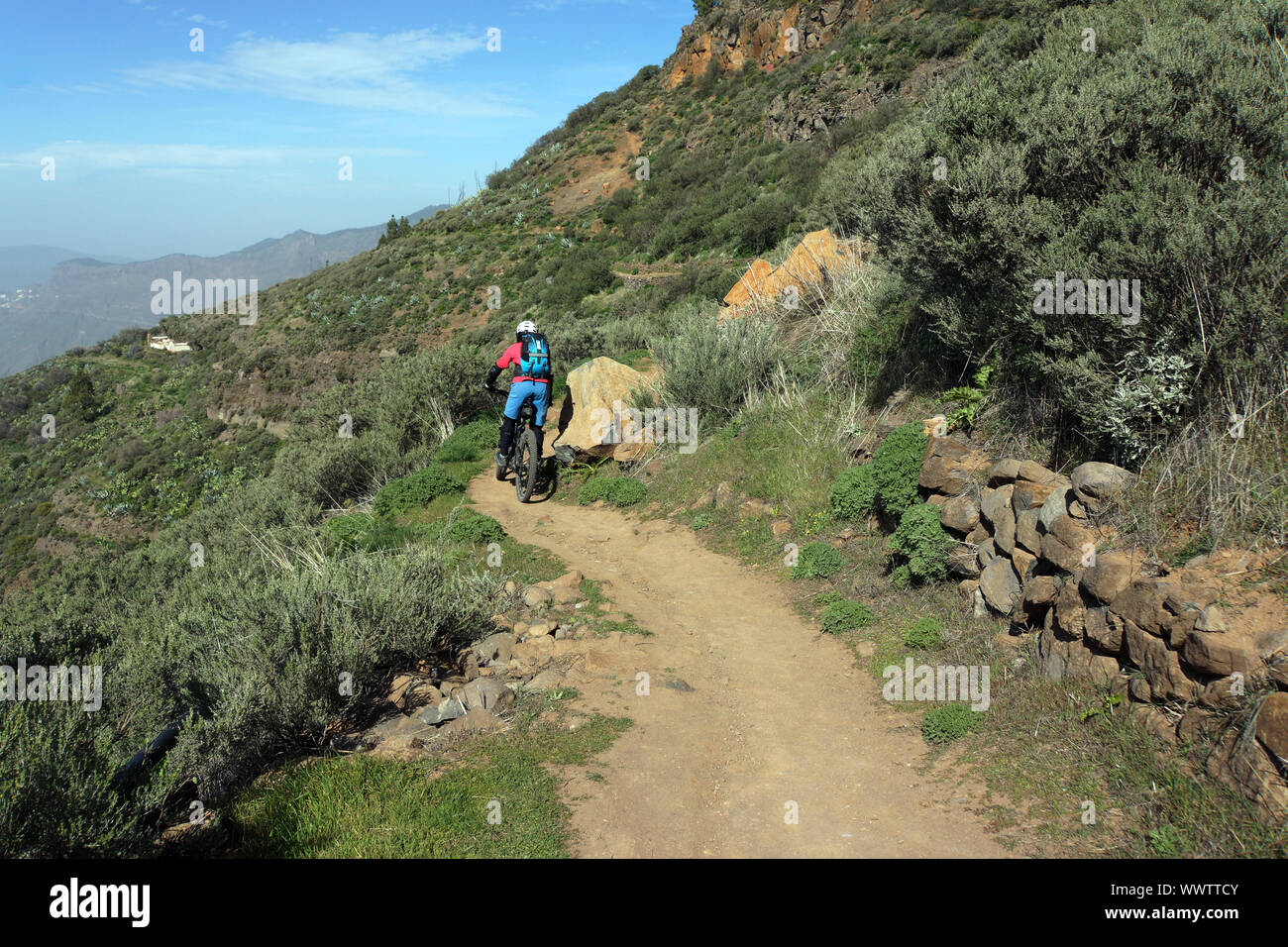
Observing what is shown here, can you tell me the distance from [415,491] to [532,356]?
257 cm

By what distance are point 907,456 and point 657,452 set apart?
4487 mm

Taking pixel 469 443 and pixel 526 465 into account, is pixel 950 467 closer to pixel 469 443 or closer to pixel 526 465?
pixel 526 465

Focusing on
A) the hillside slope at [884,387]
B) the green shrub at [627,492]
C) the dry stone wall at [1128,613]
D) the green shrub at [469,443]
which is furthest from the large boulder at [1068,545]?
the green shrub at [469,443]

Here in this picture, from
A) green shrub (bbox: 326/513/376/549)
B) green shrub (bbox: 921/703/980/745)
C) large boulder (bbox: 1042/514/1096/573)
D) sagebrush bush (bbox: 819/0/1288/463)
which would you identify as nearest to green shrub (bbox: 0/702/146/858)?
green shrub (bbox: 921/703/980/745)

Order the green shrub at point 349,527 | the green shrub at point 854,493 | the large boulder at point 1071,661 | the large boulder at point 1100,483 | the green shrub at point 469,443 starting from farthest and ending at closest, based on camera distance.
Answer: the green shrub at point 469,443
the green shrub at point 349,527
the green shrub at point 854,493
the large boulder at point 1100,483
the large boulder at point 1071,661

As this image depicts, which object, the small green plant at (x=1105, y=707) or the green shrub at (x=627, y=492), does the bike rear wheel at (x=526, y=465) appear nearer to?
the green shrub at (x=627, y=492)

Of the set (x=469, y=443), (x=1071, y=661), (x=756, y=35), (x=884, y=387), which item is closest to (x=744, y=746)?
(x=1071, y=661)

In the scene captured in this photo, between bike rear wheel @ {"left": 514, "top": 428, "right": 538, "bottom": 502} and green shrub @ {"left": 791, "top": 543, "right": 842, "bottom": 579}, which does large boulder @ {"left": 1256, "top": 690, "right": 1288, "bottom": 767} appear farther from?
bike rear wheel @ {"left": 514, "top": 428, "right": 538, "bottom": 502}

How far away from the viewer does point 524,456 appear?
996cm

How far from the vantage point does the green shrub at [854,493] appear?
687 cm

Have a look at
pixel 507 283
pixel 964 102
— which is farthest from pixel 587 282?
pixel 964 102

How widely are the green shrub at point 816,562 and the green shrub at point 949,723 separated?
236 cm
